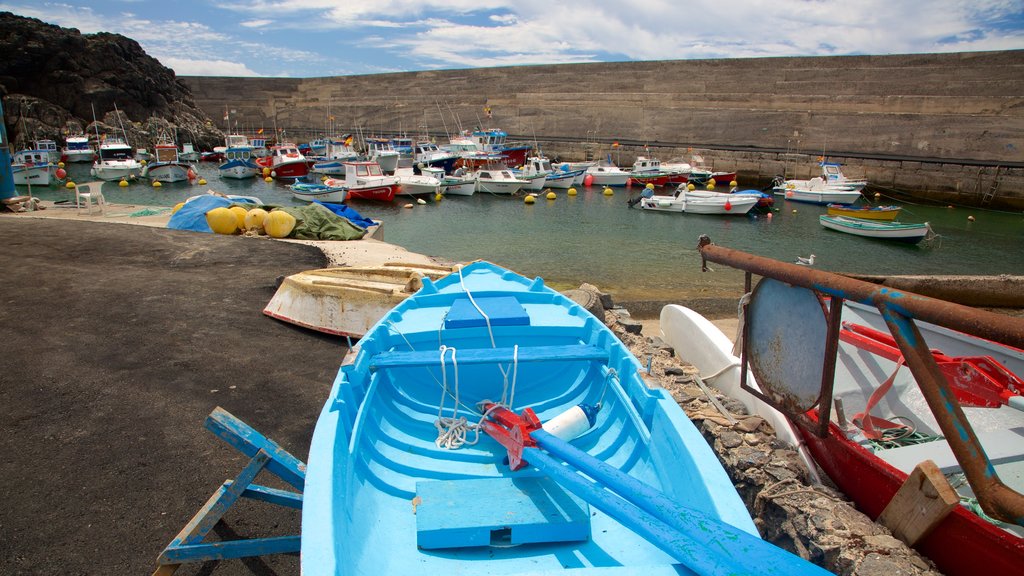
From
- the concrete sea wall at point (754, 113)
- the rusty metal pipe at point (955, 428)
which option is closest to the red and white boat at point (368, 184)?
the concrete sea wall at point (754, 113)

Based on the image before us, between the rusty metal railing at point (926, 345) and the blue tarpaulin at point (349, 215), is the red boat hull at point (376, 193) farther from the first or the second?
the rusty metal railing at point (926, 345)

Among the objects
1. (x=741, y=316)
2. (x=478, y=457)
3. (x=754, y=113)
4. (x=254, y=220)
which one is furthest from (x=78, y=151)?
(x=741, y=316)

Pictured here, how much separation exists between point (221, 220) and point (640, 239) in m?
14.4

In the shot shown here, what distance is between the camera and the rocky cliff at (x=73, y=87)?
48.3 meters

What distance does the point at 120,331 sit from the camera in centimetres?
677

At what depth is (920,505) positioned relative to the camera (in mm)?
2846

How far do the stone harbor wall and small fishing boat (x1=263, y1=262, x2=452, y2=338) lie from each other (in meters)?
3.58

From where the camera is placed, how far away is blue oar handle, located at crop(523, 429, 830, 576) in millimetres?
1879

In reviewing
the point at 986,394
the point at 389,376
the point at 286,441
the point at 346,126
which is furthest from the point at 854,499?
the point at 346,126

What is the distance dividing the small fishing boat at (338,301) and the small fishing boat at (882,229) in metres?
21.6

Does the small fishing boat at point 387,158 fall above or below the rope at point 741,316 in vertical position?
above

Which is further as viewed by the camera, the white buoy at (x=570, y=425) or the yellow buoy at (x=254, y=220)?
the yellow buoy at (x=254, y=220)

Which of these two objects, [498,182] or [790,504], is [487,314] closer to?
[790,504]

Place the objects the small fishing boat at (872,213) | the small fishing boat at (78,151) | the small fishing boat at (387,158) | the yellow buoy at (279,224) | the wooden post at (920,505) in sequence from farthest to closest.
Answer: the small fishing boat at (78,151)
the small fishing boat at (387,158)
the small fishing boat at (872,213)
the yellow buoy at (279,224)
the wooden post at (920,505)
